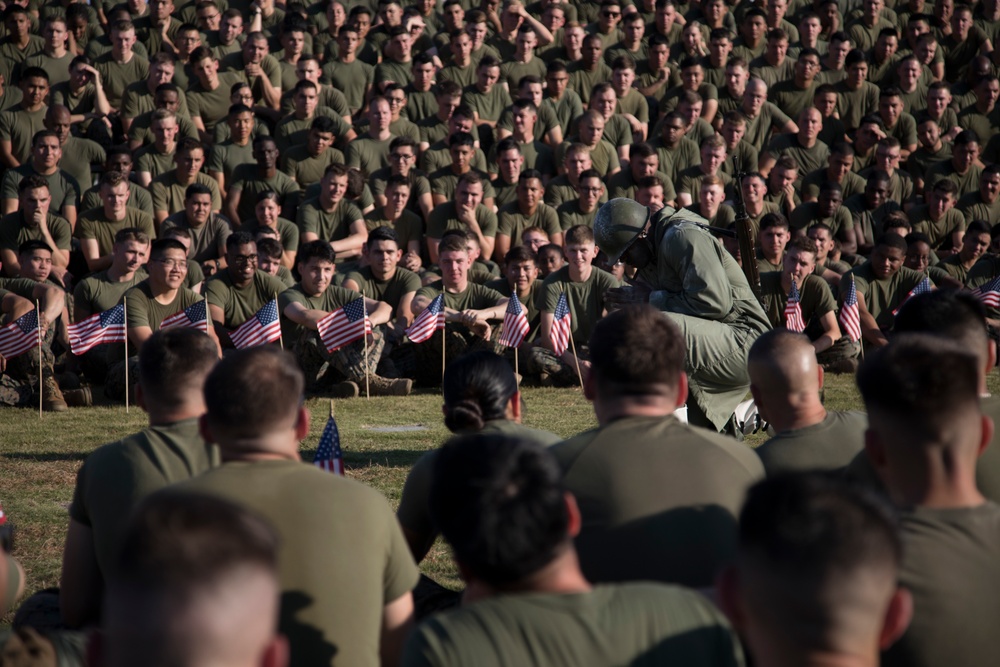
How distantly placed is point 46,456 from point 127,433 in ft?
2.83

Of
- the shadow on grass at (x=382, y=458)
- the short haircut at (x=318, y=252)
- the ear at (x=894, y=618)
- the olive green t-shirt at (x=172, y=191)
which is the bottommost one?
the shadow on grass at (x=382, y=458)

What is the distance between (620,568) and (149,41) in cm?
1401

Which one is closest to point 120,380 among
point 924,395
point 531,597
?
point 924,395

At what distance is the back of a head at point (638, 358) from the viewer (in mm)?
3656

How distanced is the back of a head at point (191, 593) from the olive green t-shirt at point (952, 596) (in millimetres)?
1575

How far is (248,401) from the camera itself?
337 centimetres

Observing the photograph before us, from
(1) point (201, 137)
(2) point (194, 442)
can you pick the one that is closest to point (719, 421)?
(2) point (194, 442)

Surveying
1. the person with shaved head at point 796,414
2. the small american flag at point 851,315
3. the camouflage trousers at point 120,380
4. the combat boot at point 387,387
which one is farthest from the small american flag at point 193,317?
the person with shaved head at point 796,414

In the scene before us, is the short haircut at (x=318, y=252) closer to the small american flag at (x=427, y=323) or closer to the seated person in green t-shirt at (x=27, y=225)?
the small american flag at (x=427, y=323)

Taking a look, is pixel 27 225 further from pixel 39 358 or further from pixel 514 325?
pixel 514 325

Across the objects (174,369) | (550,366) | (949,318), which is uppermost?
(949,318)

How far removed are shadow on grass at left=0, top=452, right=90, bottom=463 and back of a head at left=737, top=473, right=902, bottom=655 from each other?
282 inches

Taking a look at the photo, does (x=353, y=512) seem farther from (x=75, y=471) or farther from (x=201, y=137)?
(x=201, y=137)

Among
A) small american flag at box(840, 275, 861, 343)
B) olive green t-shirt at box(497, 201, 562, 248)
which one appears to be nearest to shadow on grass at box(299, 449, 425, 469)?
small american flag at box(840, 275, 861, 343)
